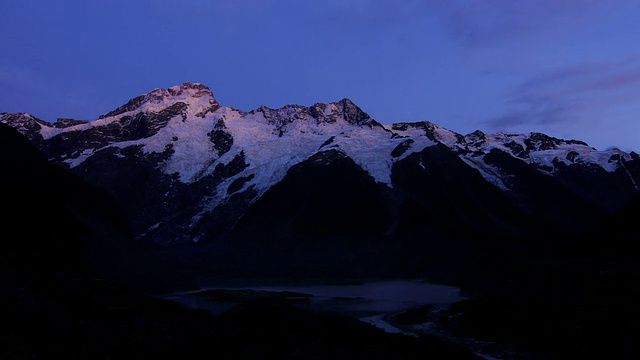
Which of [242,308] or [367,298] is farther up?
[242,308]

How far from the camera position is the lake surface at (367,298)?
9594cm

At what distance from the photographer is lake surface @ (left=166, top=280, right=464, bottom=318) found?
95.9 m

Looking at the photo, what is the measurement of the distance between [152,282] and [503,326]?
7653 cm

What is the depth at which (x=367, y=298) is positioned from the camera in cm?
11419

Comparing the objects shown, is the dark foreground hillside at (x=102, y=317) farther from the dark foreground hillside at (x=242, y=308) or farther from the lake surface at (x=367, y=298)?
the lake surface at (x=367, y=298)

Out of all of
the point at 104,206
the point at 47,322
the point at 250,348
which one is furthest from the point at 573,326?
the point at 104,206

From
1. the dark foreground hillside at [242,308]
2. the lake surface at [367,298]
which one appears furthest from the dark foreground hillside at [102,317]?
the lake surface at [367,298]

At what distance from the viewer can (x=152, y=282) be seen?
123188mm

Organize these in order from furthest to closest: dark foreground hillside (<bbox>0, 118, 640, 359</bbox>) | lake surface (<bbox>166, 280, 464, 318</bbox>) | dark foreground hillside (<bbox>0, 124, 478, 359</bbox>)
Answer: lake surface (<bbox>166, 280, 464, 318</bbox>) → dark foreground hillside (<bbox>0, 118, 640, 359</bbox>) → dark foreground hillside (<bbox>0, 124, 478, 359</bbox>)

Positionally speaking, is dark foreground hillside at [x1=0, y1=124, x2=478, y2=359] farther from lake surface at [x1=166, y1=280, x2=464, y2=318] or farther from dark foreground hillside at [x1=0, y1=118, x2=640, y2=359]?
lake surface at [x1=166, y1=280, x2=464, y2=318]

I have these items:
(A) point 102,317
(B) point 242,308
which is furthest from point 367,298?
(A) point 102,317

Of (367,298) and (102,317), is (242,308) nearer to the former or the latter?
(102,317)

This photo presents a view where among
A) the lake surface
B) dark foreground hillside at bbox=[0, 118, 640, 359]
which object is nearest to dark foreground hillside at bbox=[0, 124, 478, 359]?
dark foreground hillside at bbox=[0, 118, 640, 359]

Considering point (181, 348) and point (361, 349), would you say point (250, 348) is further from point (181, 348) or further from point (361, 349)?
point (361, 349)
